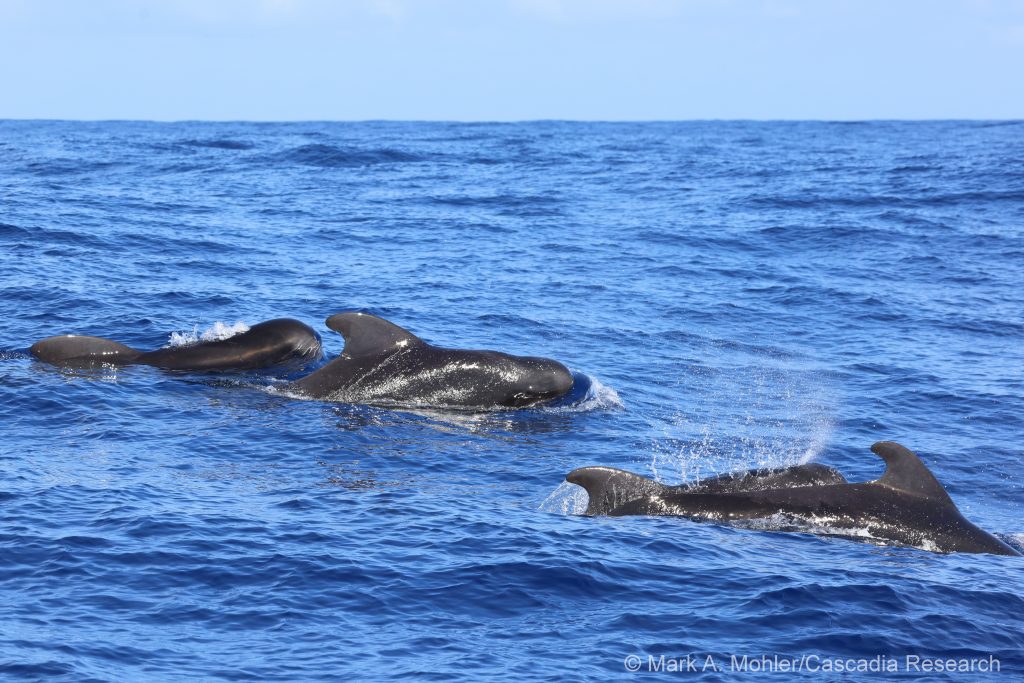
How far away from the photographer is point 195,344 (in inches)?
790

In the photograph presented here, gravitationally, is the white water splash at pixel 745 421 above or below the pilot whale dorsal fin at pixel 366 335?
below

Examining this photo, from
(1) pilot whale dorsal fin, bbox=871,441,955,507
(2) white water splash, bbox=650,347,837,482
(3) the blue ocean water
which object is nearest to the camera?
(3) the blue ocean water

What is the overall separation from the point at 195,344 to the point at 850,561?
12.0m

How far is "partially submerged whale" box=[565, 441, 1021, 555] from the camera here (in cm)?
1295

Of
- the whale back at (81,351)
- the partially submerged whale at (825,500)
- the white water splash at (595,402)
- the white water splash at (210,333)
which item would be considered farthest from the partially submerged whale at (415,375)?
the partially submerged whale at (825,500)

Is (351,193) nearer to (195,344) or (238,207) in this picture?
(238,207)

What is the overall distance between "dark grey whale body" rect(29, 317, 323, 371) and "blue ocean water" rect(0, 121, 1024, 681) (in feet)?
2.05

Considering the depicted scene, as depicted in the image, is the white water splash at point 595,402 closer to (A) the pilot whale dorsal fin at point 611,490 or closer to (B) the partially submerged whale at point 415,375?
(B) the partially submerged whale at point 415,375

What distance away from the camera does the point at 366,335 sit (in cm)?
1866

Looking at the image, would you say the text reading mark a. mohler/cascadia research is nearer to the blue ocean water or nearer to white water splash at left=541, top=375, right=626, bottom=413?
the blue ocean water

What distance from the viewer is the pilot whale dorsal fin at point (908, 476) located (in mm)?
13109

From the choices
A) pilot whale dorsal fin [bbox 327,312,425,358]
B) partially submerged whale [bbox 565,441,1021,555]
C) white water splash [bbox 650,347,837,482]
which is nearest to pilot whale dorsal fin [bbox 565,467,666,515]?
partially submerged whale [bbox 565,441,1021,555]

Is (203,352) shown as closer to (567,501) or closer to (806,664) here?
(567,501)

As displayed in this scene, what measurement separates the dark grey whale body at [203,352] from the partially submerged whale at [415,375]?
1468mm
